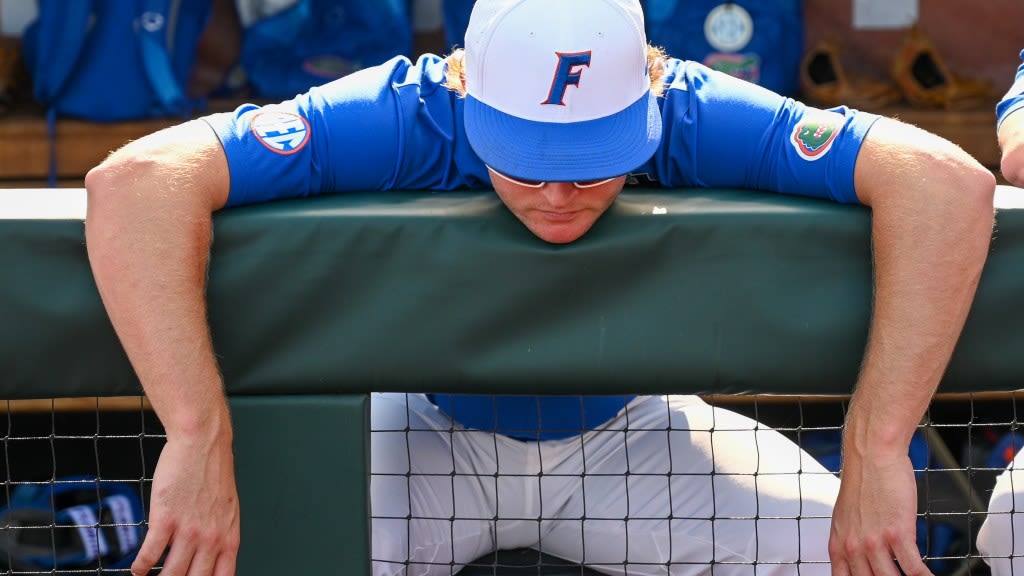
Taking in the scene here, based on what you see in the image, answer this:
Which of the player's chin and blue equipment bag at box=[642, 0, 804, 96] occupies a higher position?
blue equipment bag at box=[642, 0, 804, 96]

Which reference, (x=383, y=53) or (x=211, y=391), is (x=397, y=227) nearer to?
(x=211, y=391)

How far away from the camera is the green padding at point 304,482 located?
1.71 meters

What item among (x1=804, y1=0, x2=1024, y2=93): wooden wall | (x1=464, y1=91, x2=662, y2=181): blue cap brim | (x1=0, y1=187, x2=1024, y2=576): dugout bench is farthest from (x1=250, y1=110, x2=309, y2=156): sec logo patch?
(x1=804, y1=0, x2=1024, y2=93): wooden wall

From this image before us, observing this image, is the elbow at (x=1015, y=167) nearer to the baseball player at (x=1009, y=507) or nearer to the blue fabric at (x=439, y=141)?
the baseball player at (x=1009, y=507)

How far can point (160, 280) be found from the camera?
5.32ft

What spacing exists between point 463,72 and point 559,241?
415mm

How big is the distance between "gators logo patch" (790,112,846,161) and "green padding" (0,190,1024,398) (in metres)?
0.12

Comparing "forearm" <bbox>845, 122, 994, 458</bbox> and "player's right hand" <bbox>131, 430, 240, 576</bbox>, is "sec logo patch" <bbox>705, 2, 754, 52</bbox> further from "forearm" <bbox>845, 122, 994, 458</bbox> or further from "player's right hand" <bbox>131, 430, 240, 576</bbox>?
"player's right hand" <bbox>131, 430, 240, 576</bbox>

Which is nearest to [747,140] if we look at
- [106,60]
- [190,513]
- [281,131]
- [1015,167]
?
[1015,167]

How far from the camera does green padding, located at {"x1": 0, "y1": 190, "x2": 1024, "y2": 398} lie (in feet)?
5.52

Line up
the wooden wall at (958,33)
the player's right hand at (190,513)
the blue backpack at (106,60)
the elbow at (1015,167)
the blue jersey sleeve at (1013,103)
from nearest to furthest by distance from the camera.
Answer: the player's right hand at (190,513) → the elbow at (1015,167) → the blue jersey sleeve at (1013,103) → the blue backpack at (106,60) → the wooden wall at (958,33)

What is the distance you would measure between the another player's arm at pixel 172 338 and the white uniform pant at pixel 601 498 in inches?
15.3

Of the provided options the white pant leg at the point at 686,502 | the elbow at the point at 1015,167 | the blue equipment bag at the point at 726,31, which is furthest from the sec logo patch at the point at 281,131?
the blue equipment bag at the point at 726,31

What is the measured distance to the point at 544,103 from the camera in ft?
5.82
